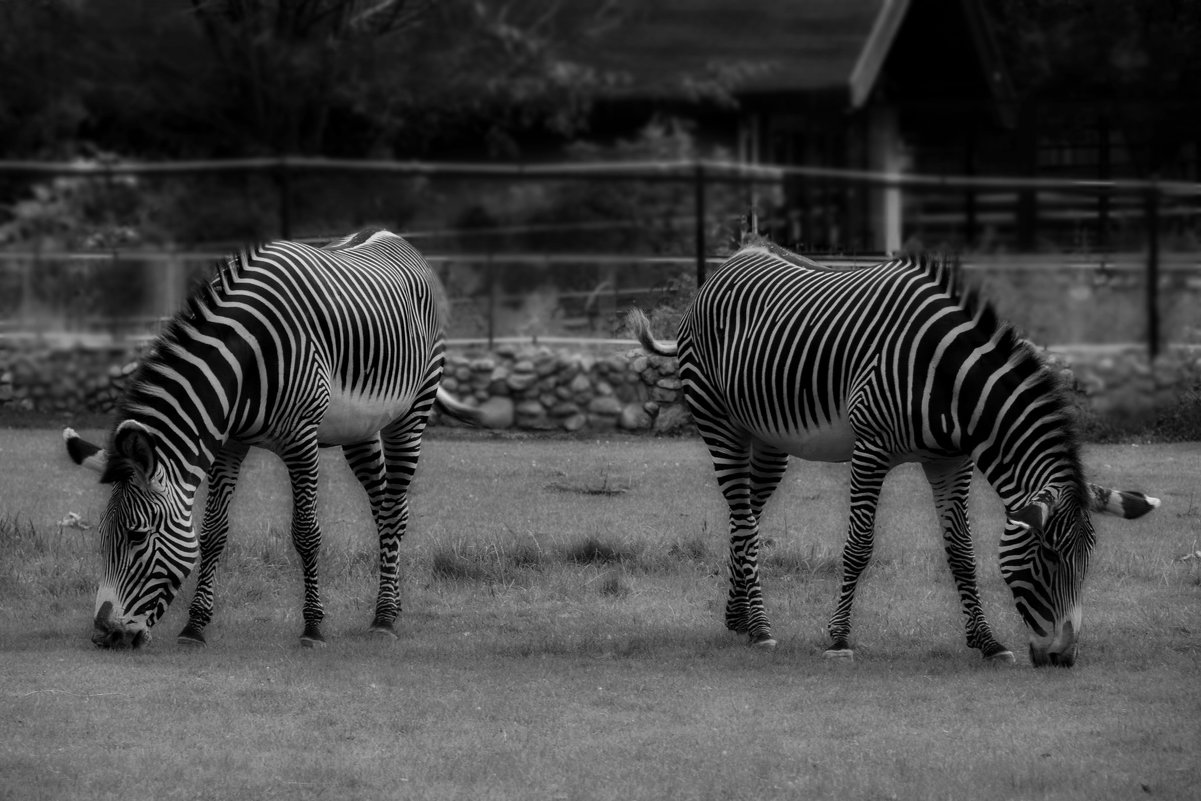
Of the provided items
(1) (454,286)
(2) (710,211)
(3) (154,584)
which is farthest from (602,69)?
(3) (154,584)

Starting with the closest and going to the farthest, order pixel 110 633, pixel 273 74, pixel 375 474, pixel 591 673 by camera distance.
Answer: pixel 110 633
pixel 591 673
pixel 375 474
pixel 273 74

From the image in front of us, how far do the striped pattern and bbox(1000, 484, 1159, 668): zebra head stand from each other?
3308 mm

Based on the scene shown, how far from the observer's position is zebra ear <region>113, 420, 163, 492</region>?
7.06 meters

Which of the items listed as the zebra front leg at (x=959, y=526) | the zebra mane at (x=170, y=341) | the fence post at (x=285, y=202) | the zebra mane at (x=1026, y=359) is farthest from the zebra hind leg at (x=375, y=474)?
the fence post at (x=285, y=202)

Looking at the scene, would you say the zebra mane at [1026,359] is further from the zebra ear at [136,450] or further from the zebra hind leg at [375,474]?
the zebra ear at [136,450]

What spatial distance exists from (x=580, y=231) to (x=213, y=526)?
13770 millimetres

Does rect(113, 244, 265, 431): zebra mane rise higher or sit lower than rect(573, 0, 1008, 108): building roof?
lower

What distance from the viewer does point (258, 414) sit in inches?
297

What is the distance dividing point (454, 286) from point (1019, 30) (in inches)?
421

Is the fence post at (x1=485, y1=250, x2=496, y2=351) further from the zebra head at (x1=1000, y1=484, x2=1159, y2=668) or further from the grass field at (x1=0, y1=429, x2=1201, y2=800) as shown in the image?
the zebra head at (x1=1000, y1=484, x2=1159, y2=668)

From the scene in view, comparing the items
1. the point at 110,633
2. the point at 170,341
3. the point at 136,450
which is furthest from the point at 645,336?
the point at 110,633

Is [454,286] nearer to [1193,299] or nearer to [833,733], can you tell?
[1193,299]

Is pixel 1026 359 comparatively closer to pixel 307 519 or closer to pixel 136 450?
pixel 307 519

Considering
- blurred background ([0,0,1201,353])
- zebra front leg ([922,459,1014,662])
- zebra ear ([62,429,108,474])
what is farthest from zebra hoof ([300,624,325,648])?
blurred background ([0,0,1201,353])
